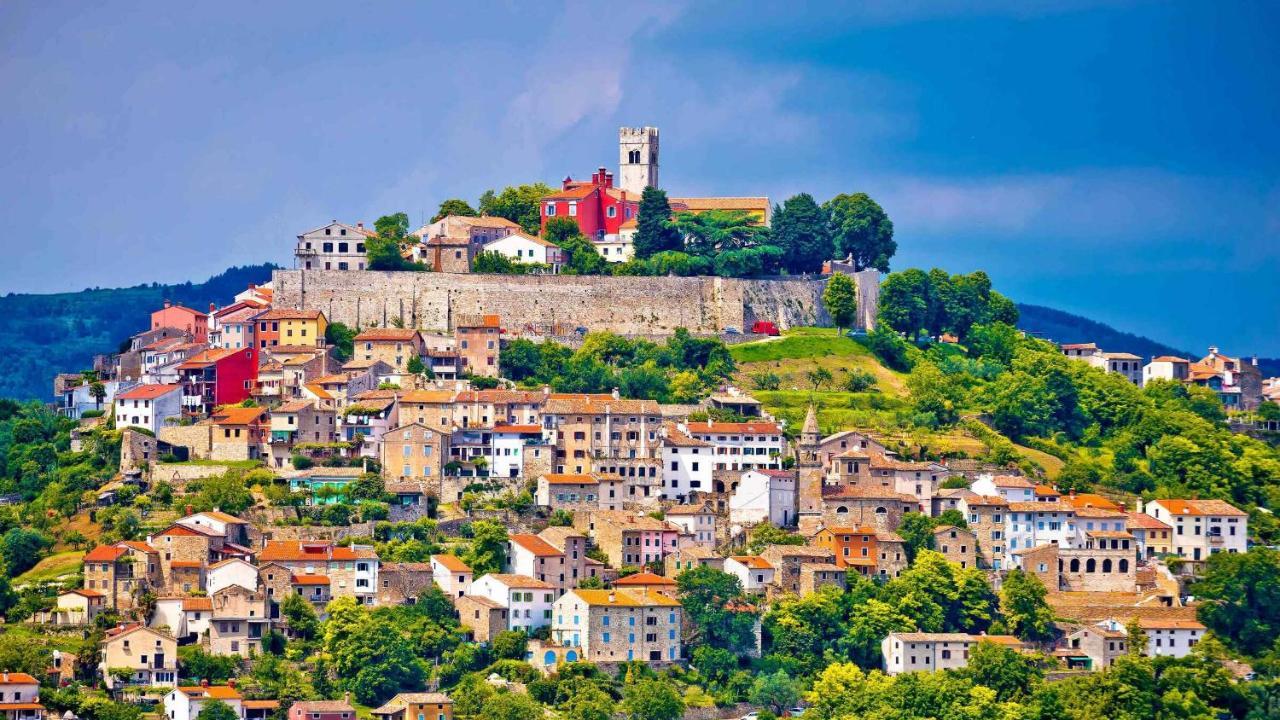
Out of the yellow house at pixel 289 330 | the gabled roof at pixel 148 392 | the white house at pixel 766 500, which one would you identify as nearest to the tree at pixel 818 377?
the white house at pixel 766 500

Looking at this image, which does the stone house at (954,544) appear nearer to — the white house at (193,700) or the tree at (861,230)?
the white house at (193,700)

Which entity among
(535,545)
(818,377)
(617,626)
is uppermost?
(818,377)

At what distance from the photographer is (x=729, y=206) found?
104 m

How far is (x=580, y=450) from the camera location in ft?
259

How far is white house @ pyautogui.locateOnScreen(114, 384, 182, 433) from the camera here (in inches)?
3155

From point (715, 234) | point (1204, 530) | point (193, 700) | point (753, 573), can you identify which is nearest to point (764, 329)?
point (715, 234)

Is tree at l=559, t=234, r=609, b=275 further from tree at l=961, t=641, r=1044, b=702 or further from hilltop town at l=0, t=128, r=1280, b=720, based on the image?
tree at l=961, t=641, r=1044, b=702

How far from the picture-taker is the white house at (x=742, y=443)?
263 feet

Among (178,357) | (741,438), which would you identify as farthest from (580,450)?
(178,357)

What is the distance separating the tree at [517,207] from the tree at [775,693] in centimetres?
3489

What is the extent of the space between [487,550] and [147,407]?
48.8 ft

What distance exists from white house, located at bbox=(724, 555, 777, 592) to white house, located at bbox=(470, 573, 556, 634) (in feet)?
20.2

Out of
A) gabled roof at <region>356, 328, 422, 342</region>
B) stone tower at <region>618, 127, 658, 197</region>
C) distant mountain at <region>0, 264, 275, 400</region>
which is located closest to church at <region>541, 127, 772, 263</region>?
stone tower at <region>618, 127, 658, 197</region>

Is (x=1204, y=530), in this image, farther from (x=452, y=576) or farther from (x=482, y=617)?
(x=452, y=576)
